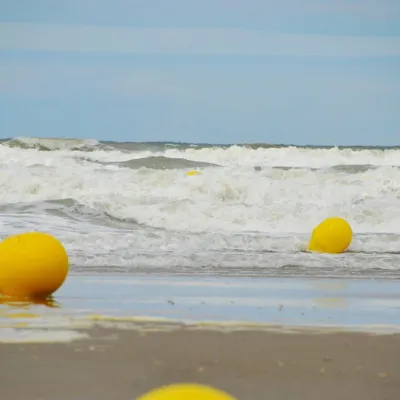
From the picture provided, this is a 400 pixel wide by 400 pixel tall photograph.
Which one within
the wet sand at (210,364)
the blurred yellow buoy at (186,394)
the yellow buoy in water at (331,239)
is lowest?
the wet sand at (210,364)

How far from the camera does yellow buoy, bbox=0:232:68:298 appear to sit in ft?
32.1

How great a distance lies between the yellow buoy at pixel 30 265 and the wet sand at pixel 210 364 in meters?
2.16

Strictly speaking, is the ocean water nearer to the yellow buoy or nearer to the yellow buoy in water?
the yellow buoy in water

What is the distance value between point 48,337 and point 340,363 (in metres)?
2.13

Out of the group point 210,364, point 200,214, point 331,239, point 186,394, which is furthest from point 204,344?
point 200,214

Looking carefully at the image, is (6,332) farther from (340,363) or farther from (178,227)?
(178,227)

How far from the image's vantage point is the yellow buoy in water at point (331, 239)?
1722 centimetres

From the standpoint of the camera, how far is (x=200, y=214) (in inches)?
974

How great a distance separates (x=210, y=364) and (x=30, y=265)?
12.6 ft

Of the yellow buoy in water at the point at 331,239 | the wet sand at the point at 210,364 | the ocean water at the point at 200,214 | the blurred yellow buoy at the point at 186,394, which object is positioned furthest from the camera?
the yellow buoy in water at the point at 331,239

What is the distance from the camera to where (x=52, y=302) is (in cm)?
984

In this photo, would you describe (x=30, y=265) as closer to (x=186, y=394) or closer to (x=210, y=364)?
(x=210, y=364)

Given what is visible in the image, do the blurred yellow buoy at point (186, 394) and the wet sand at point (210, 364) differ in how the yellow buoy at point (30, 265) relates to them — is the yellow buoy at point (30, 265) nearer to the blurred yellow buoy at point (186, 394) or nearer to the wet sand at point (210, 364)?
the wet sand at point (210, 364)

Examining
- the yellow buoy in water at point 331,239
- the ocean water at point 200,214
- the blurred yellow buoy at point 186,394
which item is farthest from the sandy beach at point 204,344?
the yellow buoy in water at point 331,239
